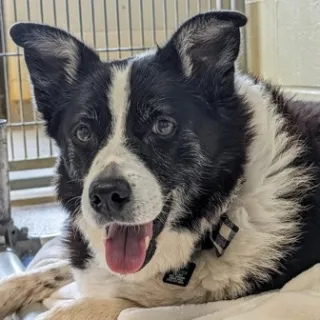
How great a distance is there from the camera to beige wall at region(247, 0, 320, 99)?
2488 mm

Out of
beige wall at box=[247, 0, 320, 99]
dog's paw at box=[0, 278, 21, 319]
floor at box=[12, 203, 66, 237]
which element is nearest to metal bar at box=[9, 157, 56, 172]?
floor at box=[12, 203, 66, 237]

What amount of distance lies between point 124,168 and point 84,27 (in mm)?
2272

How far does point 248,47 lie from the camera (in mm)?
3057

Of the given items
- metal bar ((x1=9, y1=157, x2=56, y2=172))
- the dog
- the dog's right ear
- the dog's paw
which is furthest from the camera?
metal bar ((x1=9, y1=157, x2=56, y2=172))

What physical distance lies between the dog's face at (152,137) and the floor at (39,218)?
129cm

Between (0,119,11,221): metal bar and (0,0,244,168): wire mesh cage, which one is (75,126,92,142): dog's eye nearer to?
(0,119,11,221): metal bar

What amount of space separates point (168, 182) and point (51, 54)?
49cm

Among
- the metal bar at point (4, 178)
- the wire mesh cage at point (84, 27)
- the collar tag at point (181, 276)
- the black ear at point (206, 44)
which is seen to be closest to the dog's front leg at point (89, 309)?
the collar tag at point (181, 276)

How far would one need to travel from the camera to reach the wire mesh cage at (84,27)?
313 centimetres

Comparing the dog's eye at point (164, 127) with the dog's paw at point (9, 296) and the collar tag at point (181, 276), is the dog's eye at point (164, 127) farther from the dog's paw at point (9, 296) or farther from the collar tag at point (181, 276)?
the dog's paw at point (9, 296)

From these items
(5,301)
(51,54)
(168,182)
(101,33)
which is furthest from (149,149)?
(101,33)

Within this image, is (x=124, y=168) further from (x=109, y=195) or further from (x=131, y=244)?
(x=131, y=244)

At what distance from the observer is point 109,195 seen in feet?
3.99

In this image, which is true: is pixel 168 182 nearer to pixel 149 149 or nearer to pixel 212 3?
pixel 149 149
